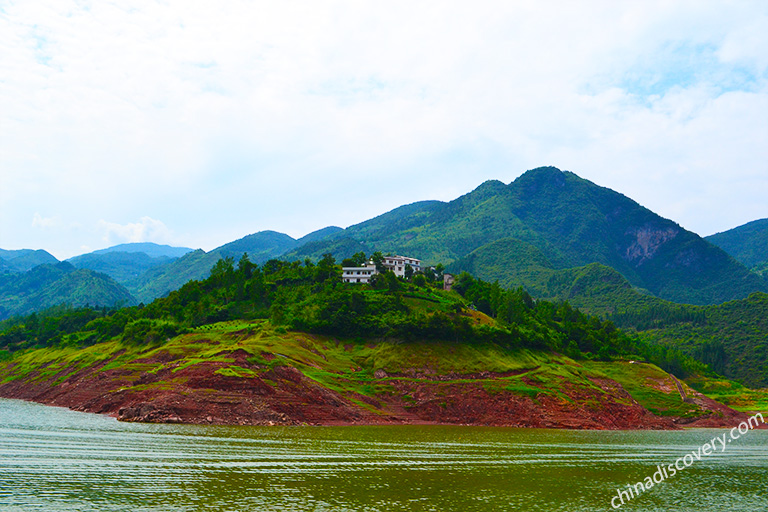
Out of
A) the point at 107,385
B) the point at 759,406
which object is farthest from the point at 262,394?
the point at 759,406

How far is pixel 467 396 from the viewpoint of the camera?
108812 millimetres

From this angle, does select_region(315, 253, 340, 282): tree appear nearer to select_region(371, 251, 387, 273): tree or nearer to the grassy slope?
select_region(371, 251, 387, 273): tree

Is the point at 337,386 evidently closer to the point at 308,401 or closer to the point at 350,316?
the point at 308,401

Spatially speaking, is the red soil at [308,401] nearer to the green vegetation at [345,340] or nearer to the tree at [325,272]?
the green vegetation at [345,340]

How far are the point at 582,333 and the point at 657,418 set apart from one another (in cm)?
4529

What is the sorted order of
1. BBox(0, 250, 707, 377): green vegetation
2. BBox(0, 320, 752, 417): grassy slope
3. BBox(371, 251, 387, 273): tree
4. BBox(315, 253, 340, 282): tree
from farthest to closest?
BBox(371, 251, 387, 273): tree, BBox(315, 253, 340, 282): tree, BBox(0, 250, 707, 377): green vegetation, BBox(0, 320, 752, 417): grassy slope

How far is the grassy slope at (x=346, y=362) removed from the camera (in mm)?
103000

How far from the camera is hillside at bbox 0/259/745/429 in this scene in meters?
91.3

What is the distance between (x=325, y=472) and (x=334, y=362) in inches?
2762

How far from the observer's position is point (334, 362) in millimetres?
117500

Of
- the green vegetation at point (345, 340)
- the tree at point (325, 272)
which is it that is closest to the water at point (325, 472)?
the green vegetation at point (345, 340)

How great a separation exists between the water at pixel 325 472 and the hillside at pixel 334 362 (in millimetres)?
13457

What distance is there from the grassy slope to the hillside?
42 cm

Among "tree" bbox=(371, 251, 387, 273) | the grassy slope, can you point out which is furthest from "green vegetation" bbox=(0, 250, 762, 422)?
"tree" bbox=(371, 251, 387, 273)
